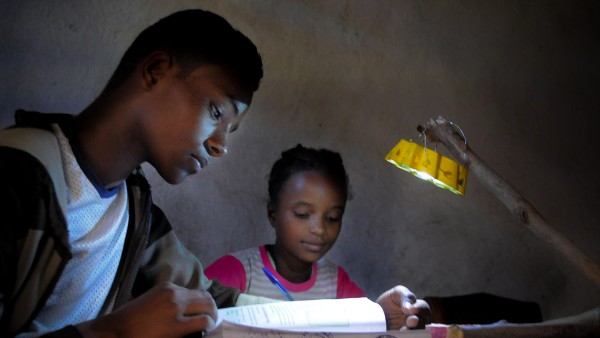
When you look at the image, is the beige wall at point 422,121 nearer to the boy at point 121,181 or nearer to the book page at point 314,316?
the boy at point 121,181

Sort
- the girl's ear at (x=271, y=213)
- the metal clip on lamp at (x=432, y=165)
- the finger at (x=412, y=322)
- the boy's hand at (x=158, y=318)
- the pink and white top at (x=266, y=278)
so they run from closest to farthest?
the boy's hand at (x=158, y=318) → the finger at (x=412, y=322) → the metal clip on lamp at (x=432, y=165) → the pink and white top at (x=266, y=278) → the girl's ear at (x=271, y=213)

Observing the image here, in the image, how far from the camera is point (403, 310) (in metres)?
1.02

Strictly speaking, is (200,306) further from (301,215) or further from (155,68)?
(301,215)

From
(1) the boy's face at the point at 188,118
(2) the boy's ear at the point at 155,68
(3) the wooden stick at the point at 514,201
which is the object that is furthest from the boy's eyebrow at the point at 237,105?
(3) the wooden stick at the point at 514,201

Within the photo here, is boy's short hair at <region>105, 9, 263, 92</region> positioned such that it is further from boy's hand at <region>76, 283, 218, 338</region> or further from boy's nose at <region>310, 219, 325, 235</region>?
boy's nose at <region>310, 219, 325, 235</region>

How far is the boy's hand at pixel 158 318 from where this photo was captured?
2.30ft

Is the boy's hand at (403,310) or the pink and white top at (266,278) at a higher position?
the pink and white top at (266,278)

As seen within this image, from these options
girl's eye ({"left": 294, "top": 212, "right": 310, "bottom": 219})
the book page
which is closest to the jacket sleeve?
the book page

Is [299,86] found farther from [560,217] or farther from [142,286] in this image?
[560,217]

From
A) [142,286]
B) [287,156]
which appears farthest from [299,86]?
[142,286]

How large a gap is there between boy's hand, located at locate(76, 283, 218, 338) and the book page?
0.38 ft

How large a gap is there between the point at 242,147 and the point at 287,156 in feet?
0.46

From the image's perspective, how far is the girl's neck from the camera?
5.03 ft

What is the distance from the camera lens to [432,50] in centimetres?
177
